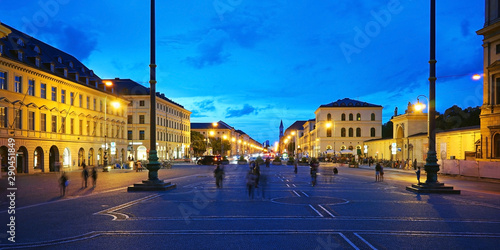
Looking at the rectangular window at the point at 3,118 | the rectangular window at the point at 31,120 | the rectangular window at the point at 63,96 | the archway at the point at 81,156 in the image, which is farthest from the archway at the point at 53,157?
the rectangular window at the point at 3,118

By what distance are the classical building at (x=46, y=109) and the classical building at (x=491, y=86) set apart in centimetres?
3618

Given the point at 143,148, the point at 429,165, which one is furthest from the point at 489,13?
the point at 143,148

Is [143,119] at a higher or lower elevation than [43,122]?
higher

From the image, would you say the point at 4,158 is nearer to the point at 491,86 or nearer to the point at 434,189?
the point at 434,189

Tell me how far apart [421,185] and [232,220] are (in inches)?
507

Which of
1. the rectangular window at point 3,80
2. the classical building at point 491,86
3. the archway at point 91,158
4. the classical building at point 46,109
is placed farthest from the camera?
the archway at point 91,158

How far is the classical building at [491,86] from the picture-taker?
119ft

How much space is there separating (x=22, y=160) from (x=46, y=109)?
6648 mm

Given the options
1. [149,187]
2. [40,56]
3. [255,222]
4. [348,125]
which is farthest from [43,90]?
[348,125]

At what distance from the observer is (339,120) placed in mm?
111125

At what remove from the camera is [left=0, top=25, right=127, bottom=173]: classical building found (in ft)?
125

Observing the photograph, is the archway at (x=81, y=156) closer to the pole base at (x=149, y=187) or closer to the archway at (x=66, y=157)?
the archway at (x=66, y=157)

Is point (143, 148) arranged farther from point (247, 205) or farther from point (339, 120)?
point (247, 205)

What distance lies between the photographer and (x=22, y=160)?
131 feet
